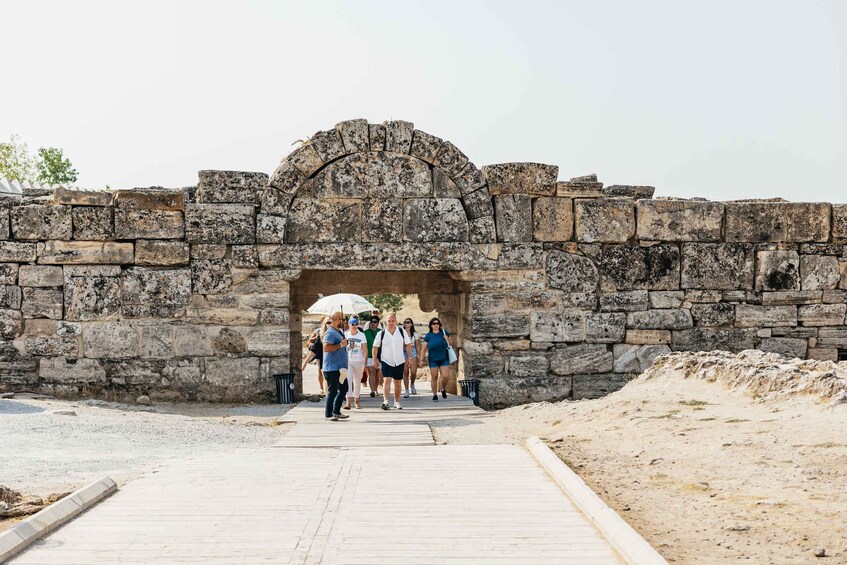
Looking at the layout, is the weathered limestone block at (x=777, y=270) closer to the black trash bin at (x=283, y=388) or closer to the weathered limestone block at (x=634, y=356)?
the weathered limestone block at (x=634, y=356)

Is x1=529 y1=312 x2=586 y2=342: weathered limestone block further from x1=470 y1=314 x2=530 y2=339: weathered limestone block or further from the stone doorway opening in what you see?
the stone doorway opening

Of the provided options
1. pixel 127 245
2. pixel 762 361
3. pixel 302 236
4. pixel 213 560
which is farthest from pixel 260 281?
pixel 213 560

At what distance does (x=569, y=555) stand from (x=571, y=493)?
1265mm

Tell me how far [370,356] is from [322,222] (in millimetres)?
2439

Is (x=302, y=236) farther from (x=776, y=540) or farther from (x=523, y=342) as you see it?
(x=776, y=540)

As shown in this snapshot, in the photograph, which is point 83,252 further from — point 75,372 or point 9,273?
point 75,372

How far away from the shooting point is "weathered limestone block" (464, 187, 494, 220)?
12.3 metres

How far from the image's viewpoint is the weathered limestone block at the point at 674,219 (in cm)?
1259

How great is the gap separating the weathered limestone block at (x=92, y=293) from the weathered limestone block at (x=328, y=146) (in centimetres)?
311

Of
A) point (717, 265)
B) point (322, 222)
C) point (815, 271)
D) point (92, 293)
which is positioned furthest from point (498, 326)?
point (92, 293)

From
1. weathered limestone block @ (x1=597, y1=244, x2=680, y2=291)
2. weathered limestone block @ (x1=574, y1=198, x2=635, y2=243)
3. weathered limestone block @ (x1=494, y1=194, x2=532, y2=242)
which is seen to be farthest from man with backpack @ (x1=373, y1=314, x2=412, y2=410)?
weathered limestone block @ (x1=597, y1=244, x2=680, y2=291)

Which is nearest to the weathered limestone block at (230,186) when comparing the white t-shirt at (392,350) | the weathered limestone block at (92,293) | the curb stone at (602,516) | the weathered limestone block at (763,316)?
the weathered limestone block at (92,293)

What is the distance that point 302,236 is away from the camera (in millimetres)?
12148

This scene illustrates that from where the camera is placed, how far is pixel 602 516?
17.4ft
